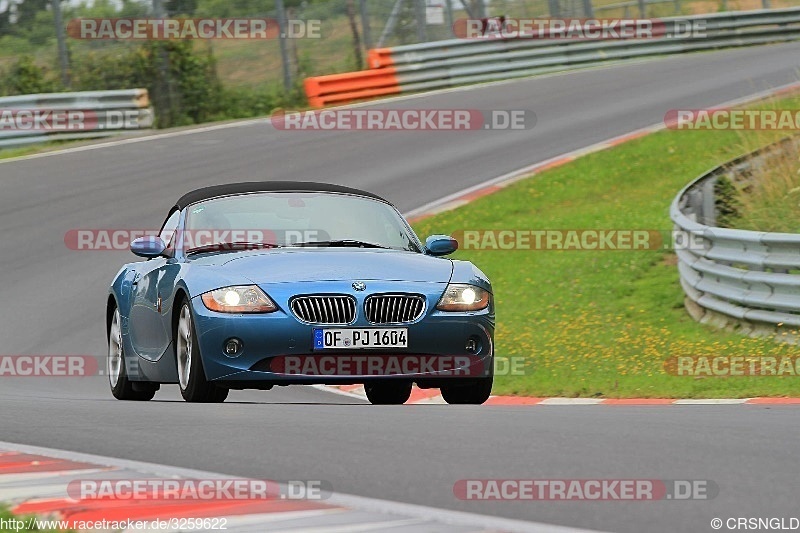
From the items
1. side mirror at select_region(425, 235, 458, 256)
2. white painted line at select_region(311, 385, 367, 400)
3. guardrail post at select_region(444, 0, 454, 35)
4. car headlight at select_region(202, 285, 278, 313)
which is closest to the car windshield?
side mirror at select_region(425, 235, 458, 256)

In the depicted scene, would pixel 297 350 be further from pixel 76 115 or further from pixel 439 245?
pixel 76 115

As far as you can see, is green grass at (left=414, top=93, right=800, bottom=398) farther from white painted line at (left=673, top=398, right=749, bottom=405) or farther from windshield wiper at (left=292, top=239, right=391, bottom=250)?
windshield wiper at (left=292, top=239, right=391, bottom=250)

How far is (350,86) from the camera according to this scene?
94.0 feet

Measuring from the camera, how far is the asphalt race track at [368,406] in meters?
5.95

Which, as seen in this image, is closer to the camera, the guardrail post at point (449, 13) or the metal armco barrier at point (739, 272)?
the metal armco barrier at point (739, 272)

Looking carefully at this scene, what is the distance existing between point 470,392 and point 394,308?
99cm

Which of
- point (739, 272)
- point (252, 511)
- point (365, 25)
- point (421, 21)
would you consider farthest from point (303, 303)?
point (421, 21)

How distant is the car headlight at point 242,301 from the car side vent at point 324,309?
0.50ft

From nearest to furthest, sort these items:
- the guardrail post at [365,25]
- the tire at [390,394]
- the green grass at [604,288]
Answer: the tire at [390,394] → the green grass at [604,288] → the guardrail post at [365,25]

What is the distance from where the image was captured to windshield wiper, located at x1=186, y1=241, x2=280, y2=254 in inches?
377

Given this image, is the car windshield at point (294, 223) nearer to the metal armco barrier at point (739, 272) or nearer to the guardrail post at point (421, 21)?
the metal armco barrier at point (739, 272)

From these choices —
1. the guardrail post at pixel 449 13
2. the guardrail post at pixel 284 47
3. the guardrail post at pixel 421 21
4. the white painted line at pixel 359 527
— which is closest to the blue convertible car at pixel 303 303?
the white painted line at pixel 359 527

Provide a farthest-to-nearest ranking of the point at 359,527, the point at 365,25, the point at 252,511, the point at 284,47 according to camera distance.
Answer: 1. the point at 365,25
2. the point at 284,47
3. the point at 252,511
4. the point at 359,527

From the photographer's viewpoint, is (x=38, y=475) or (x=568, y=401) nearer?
(x=38, y=475)
